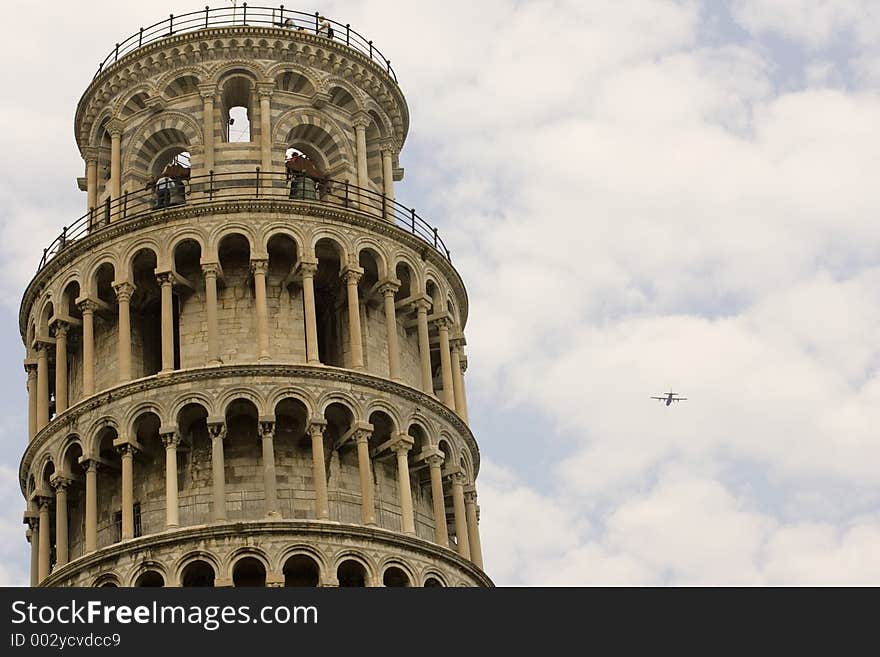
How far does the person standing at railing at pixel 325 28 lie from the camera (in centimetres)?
7412

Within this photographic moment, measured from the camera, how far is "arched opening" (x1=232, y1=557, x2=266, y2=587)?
59075 mm

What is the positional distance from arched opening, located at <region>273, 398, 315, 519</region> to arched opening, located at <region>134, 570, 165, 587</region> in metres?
4.84

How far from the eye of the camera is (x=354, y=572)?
197 feet

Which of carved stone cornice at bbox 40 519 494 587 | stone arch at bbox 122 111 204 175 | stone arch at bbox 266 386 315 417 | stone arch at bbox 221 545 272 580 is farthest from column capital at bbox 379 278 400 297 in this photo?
stone arch at bbox 221 545 272 580

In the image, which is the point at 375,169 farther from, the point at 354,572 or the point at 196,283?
the point at 354,572

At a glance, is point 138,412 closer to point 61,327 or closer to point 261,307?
point 261,307

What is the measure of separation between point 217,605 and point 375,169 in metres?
33.6

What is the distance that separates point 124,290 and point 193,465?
6791 mm

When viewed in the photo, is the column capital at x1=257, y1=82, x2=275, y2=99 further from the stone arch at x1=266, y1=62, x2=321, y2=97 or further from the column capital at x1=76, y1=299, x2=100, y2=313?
the column capital at x1=76, y1=299, x2=100, y2=313

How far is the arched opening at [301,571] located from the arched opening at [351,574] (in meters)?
0.75

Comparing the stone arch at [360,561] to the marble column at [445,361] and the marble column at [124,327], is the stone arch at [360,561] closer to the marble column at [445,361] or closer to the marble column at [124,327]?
the marble column at [445,361]

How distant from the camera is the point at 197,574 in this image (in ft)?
195

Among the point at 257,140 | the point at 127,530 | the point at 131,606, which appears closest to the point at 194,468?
the point at 127,530

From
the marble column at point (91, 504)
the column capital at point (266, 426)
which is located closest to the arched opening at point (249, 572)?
the column capital at point (266, 426)
